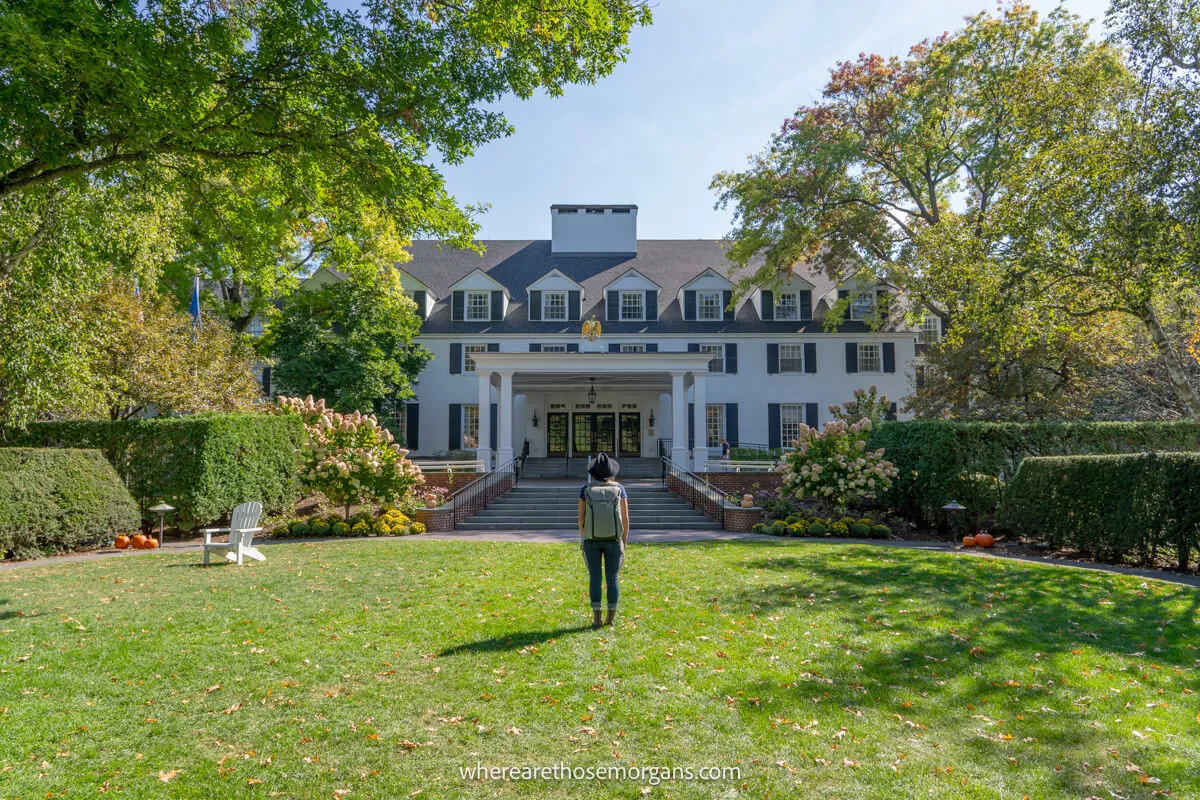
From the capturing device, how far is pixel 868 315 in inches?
1072

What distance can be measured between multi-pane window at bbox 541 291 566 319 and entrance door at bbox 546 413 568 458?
4425 millimetres

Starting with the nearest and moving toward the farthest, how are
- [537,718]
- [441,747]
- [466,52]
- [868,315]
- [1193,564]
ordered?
[441,747] → [537,718] → [466,52] → [1193,564] → [868,315]

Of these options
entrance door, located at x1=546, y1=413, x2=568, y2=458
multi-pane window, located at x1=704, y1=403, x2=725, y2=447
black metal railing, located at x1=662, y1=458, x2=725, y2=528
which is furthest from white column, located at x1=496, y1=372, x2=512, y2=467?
multi-pane window, located at x1=704, y1=403, x2=725, y2=447

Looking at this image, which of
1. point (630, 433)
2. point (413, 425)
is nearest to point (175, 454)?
point (413, 425)

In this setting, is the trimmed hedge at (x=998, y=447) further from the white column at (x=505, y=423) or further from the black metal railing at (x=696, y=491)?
the white column at (x=505, y=423)

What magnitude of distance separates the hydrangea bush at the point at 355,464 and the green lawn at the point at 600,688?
6348mm

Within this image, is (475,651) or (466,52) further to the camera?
(466,52)

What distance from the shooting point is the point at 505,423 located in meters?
21.3

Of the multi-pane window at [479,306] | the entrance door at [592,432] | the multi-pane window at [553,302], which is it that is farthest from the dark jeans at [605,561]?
the multi-pane window at [479,306]

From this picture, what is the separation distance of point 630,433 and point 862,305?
11324 millimetres

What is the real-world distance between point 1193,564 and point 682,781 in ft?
36.1

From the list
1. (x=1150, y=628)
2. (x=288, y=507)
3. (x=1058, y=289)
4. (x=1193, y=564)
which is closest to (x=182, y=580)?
(x=288, y=507)

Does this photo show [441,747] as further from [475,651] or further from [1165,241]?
[1165,241]

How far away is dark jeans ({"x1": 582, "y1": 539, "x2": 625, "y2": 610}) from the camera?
Answer: 259 inches
